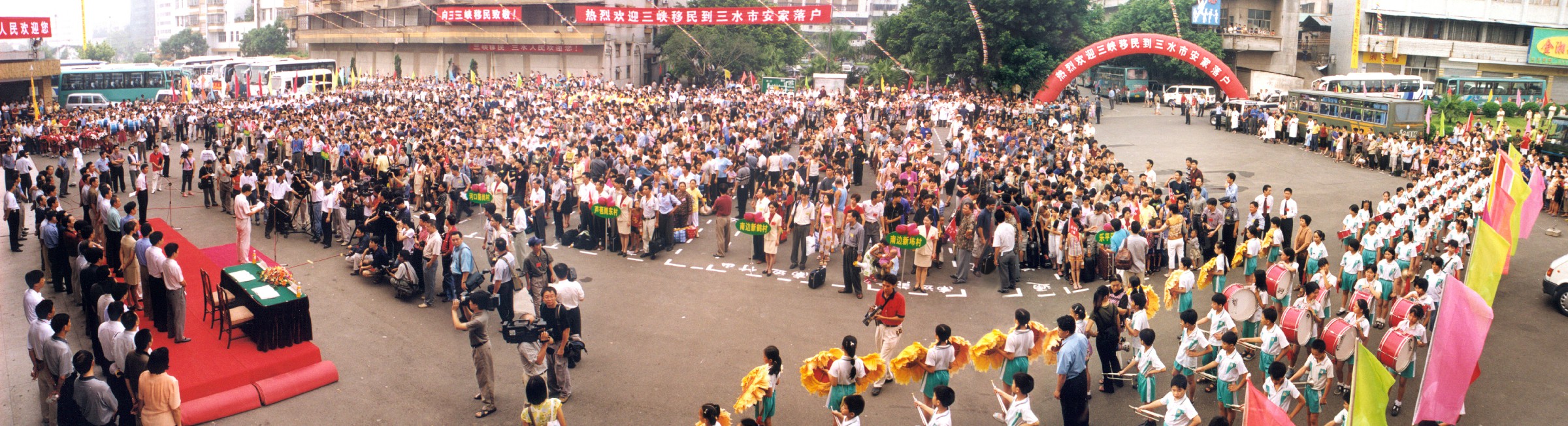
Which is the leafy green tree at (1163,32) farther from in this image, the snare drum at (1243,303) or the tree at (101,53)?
the tree at (101,53)

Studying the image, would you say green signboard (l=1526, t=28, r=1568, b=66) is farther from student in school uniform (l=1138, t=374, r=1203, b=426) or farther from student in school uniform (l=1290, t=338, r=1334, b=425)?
student in school uniform (l=1138, t=374, r=1203, b=426)

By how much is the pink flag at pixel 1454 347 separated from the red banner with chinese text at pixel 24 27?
43.6 metres

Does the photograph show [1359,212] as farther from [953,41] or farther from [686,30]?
[686,30]

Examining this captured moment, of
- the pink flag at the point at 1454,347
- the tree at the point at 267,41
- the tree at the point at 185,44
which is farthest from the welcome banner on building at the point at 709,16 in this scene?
the tree at the point at 185,44

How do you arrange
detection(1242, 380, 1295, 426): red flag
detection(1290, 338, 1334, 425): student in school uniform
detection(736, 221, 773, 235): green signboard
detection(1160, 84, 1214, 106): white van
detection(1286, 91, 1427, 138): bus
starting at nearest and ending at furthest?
detection(1242, 380, 1295, 426): red flag
detection(1290, 338, 1334, 425): student in school uniform
detection(736, 221, 773, 235): green signboard
detection(1286, 91, 1427, 138): bus
detection(1160, 84, 1214, 106): white van

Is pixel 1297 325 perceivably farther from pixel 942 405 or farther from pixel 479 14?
pixel 479 14

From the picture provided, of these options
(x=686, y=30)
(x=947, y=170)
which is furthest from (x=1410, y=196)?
(x=686, y=30)

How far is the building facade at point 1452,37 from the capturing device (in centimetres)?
5197

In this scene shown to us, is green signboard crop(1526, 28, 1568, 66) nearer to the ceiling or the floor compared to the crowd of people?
nearer to the ceiling

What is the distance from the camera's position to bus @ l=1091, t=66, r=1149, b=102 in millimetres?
48812

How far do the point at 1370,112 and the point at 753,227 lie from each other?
21.7 m

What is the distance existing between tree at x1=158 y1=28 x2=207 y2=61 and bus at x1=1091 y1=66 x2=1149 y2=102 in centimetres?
9744

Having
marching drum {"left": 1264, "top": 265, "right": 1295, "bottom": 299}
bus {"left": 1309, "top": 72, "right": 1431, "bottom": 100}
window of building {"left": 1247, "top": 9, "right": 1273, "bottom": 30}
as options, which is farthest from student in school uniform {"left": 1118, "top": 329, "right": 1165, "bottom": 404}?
window of building {"left": 1247, "top": 9, "right": 1273, "bottom": 30}

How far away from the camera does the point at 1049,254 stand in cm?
1488
